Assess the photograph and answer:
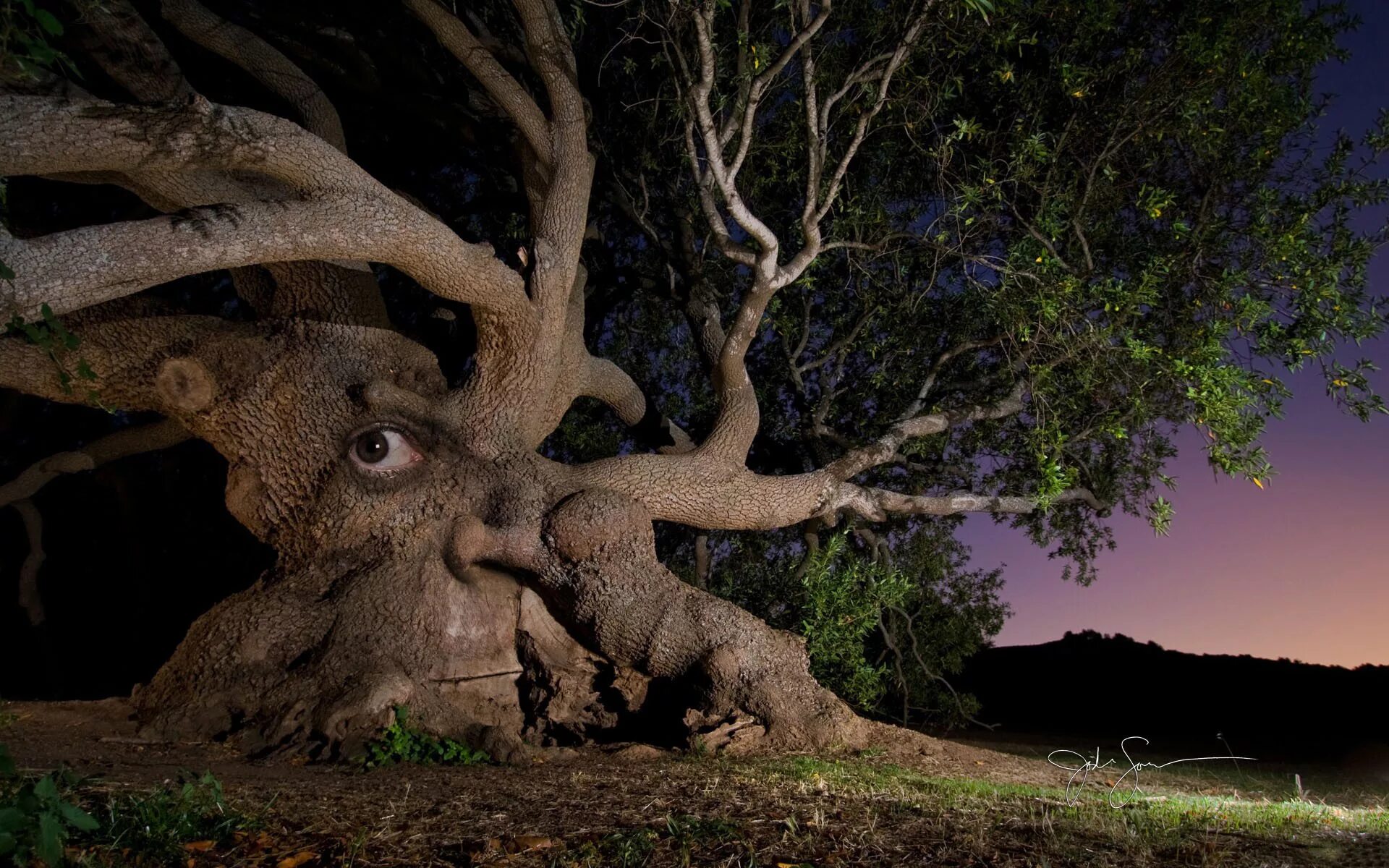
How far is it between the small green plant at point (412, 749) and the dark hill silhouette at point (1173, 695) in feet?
38.9

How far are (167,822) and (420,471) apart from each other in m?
4.77

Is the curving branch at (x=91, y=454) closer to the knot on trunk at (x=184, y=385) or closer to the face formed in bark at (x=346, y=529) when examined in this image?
the knot on trunk at (x=184, y=385)

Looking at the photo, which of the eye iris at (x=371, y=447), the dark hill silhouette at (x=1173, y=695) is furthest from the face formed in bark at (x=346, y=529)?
the dark hill silhouette at (x=1173, y=695)

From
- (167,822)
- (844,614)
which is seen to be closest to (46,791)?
(167,822)

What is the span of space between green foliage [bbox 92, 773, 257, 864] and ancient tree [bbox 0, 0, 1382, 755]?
276 centimetres

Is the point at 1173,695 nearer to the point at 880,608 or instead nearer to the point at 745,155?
the point at 880,608

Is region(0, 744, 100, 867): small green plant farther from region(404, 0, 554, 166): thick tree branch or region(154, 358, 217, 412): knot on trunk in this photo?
region(404, 0, 554, 166): thick tree branch

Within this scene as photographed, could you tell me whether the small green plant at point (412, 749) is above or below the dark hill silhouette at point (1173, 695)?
below

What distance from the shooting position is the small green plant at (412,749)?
6.11 metres

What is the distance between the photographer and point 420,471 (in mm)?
7727

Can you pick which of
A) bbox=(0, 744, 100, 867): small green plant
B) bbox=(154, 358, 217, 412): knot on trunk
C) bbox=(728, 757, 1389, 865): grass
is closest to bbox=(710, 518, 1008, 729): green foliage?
bbox=(728, 757, 1389, 865): grass

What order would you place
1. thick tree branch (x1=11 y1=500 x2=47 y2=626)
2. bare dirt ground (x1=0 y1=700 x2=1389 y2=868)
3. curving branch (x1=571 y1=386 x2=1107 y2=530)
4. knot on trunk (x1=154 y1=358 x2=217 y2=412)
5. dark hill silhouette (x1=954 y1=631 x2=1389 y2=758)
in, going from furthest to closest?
dark hill silhouette (x1=954 y1=631 x2=1389 y2=758) → thick tree branch (x1=11 y1=500 x2=47 y2=626) → curving branch (x1=571 y1=386 x2=1107 y2=530) → knot on trunk (x1=154 y1=358 x2=217 y2=412) → bare dirt ground (x1=0 y1=700 x2=1389 y2=868)

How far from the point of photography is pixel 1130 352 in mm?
8414

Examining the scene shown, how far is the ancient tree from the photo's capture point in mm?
6461
